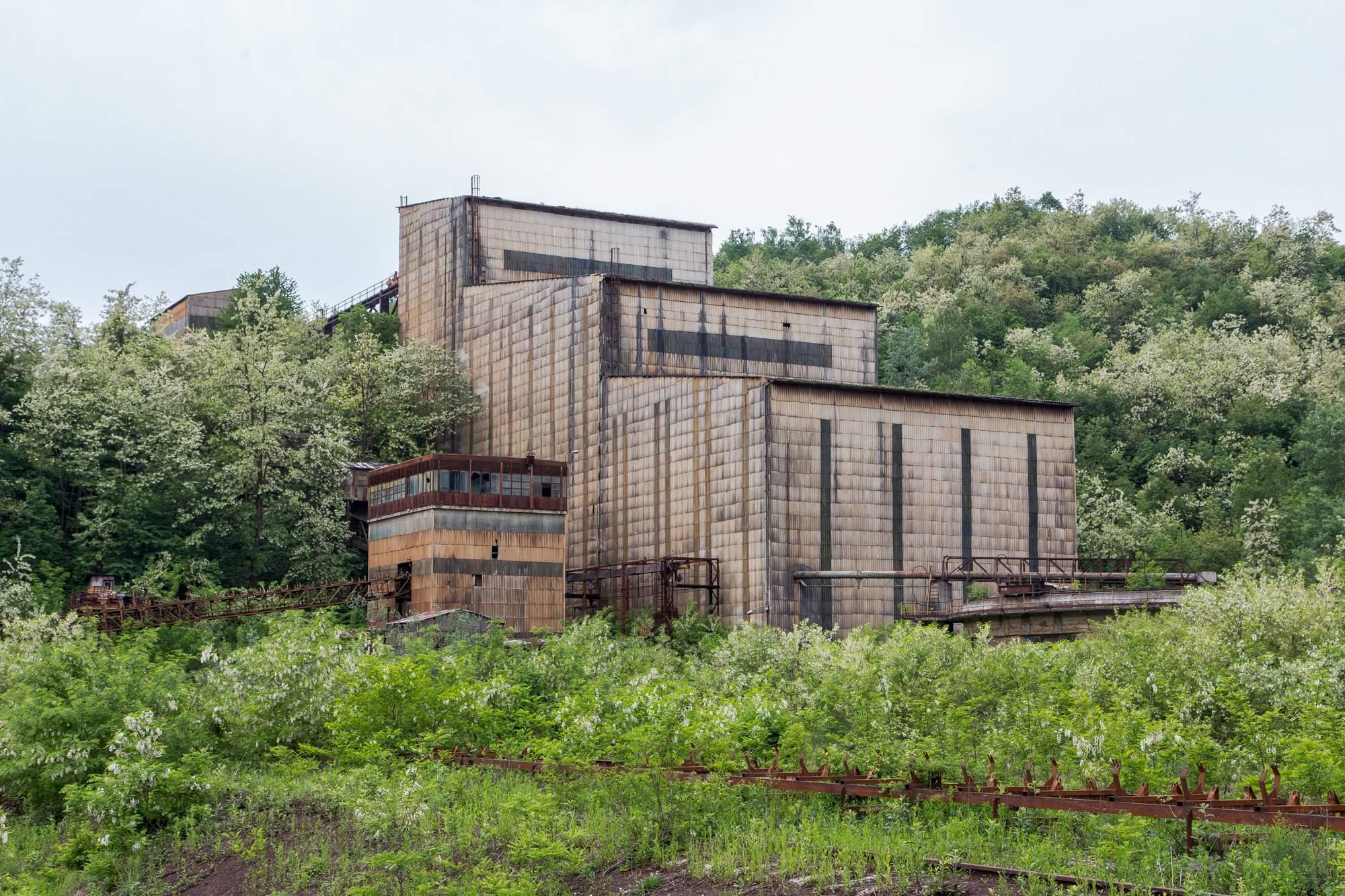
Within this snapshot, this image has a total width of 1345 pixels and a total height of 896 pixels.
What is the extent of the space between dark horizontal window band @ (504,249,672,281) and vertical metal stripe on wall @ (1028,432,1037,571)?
2403cm

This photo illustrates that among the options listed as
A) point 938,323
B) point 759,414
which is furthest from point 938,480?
point 938,323

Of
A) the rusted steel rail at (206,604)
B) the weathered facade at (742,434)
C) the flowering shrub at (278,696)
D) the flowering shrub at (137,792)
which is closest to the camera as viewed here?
the flowering shrub at (137,792)

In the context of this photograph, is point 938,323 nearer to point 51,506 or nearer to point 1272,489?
point 1272,489

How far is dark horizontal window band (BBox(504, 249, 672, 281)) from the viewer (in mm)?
78812

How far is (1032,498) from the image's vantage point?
62.7m

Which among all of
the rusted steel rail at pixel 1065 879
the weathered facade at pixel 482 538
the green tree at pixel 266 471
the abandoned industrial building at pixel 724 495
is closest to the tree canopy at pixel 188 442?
the green tree at pixel 266 471

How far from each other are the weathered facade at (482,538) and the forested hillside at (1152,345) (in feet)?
106

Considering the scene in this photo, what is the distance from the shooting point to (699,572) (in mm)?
58875

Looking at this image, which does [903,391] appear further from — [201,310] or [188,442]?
[201,310]

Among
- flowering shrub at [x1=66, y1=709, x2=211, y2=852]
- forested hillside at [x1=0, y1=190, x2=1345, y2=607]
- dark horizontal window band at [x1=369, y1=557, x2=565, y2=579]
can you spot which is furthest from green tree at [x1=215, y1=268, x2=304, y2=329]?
flowering shrub at [x1=66, y1=709, x2=211, y2=852]

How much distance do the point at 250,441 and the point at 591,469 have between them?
14.9 metres

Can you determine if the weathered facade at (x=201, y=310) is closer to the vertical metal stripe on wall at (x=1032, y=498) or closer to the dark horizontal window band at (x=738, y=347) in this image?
the dark horizontal window band at (x=738, y=347)

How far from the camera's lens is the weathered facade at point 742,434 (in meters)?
57.5

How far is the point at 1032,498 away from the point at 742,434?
42.8ft
